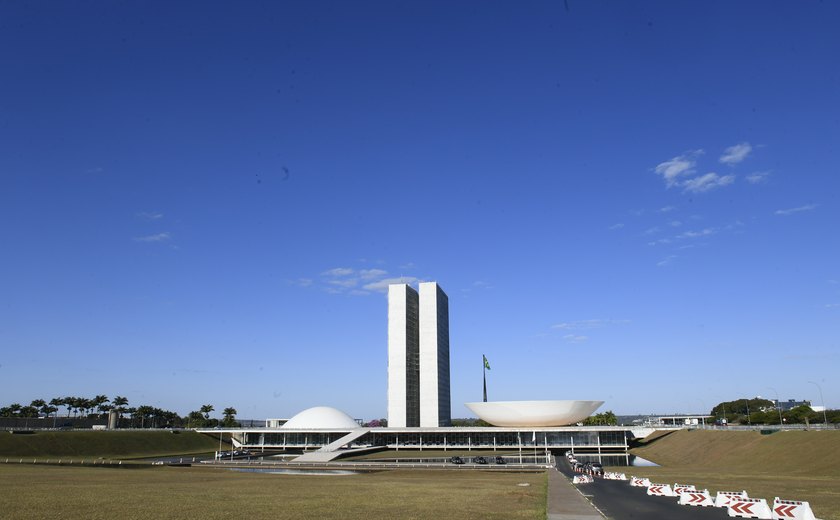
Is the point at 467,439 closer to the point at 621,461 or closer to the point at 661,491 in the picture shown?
the point at 621,461

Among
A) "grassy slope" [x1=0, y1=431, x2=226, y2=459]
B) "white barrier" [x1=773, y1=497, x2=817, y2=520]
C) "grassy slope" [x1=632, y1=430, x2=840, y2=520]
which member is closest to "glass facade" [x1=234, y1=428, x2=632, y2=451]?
"grassy slope" [x1=632, y1=430, x2=840, y2=520]

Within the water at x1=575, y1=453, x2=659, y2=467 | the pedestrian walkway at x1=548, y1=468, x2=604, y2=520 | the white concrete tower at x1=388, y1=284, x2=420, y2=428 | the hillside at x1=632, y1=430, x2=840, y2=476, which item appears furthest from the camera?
the white concrete tower at x1=388, y1=284, x2=420, y2=428

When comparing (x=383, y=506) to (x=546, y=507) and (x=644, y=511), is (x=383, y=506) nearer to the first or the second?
(x=546, y=507)

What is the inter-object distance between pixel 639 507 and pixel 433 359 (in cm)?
10302

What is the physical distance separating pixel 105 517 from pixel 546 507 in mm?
19116

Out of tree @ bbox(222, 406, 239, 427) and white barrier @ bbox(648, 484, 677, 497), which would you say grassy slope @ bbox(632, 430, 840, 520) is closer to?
white barrier @ bbox(648, 484, 677, 497)

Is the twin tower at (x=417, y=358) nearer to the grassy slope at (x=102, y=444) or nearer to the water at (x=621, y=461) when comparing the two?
the grassy slope at (x=102, y=444)

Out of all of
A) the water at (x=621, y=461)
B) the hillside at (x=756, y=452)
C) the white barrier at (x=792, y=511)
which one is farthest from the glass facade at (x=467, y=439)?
the white barrier at (x=792, y=511)

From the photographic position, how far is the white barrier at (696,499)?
28.5 m

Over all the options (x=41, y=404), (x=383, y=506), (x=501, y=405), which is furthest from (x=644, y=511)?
(x=41, y=404)

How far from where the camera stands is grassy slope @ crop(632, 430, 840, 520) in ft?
113

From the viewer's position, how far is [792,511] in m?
22.6

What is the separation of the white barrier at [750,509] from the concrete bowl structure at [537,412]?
8108 cm

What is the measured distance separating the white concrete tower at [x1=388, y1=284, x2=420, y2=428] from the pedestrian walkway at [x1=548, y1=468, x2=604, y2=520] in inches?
3498
